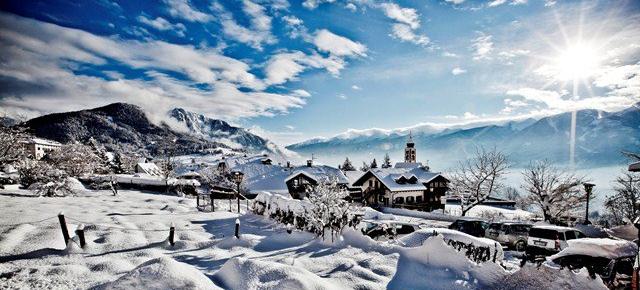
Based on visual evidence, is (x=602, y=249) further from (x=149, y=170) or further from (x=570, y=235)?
(x=149, y=170)

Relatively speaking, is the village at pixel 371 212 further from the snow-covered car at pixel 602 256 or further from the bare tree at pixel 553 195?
the bare tree at pixel 553 195

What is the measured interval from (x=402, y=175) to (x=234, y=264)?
150 ft

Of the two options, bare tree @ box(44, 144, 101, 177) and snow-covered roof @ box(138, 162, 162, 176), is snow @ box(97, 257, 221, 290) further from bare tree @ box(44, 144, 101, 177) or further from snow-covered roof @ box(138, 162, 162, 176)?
snow-covered roof @ box(138, 162, 162, 176)

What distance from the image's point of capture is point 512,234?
2014 cm

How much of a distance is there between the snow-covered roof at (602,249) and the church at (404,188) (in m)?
36.1

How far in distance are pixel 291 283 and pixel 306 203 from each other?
12.2 metres

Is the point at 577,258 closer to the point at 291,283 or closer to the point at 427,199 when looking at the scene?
the point at 291,283

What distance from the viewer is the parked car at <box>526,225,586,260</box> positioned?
55.0 feet

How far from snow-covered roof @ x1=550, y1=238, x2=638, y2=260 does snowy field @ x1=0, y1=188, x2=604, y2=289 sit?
503cm

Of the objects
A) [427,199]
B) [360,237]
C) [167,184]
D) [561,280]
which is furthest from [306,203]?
[427,199]

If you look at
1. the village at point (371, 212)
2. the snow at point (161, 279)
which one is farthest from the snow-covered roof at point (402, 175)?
the snow at point (161, 279)

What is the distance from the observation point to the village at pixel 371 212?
38.9ft

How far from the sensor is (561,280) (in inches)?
324

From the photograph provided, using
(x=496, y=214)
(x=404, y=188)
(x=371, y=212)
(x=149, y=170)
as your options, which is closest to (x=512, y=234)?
(x=371, y=212)
